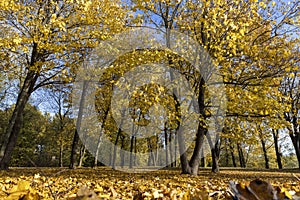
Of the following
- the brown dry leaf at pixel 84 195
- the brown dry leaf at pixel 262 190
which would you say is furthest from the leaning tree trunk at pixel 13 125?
the brown dry leaf at pixel 262 190

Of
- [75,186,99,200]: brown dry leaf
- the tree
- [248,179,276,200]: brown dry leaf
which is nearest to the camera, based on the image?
[75,186,99,200]: brown dry leaf

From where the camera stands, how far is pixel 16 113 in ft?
33.8

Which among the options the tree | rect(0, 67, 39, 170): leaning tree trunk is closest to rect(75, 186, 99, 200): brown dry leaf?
the tree

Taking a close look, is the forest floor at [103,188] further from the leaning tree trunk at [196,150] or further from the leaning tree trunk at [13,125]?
the leaning tree trunk at [13,125]

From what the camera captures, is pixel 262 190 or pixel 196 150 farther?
pixel 196 150

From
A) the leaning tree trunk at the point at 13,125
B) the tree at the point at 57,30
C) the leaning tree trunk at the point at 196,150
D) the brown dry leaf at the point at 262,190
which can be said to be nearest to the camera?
the brown dry leaf at the point at 262,190

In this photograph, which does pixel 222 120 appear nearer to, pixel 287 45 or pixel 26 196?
pixel 287 45

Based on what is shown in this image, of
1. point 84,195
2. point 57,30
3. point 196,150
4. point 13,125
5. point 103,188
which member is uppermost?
point 57,30

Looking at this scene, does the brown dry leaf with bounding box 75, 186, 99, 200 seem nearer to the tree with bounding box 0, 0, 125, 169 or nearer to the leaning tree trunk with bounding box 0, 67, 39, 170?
the tree with bounding box 0, 0, 125, 169

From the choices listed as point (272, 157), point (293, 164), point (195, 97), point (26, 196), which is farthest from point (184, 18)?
point (293, 164)

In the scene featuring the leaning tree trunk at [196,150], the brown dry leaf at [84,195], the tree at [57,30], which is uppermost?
the tree at [57,30]

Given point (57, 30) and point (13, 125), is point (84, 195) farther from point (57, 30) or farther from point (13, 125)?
point (13, 125)

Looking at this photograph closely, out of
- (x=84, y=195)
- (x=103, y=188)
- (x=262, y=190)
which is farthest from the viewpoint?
(x=103, y=188)

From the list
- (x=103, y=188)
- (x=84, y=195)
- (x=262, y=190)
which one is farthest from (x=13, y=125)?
(x=262, y=190)
